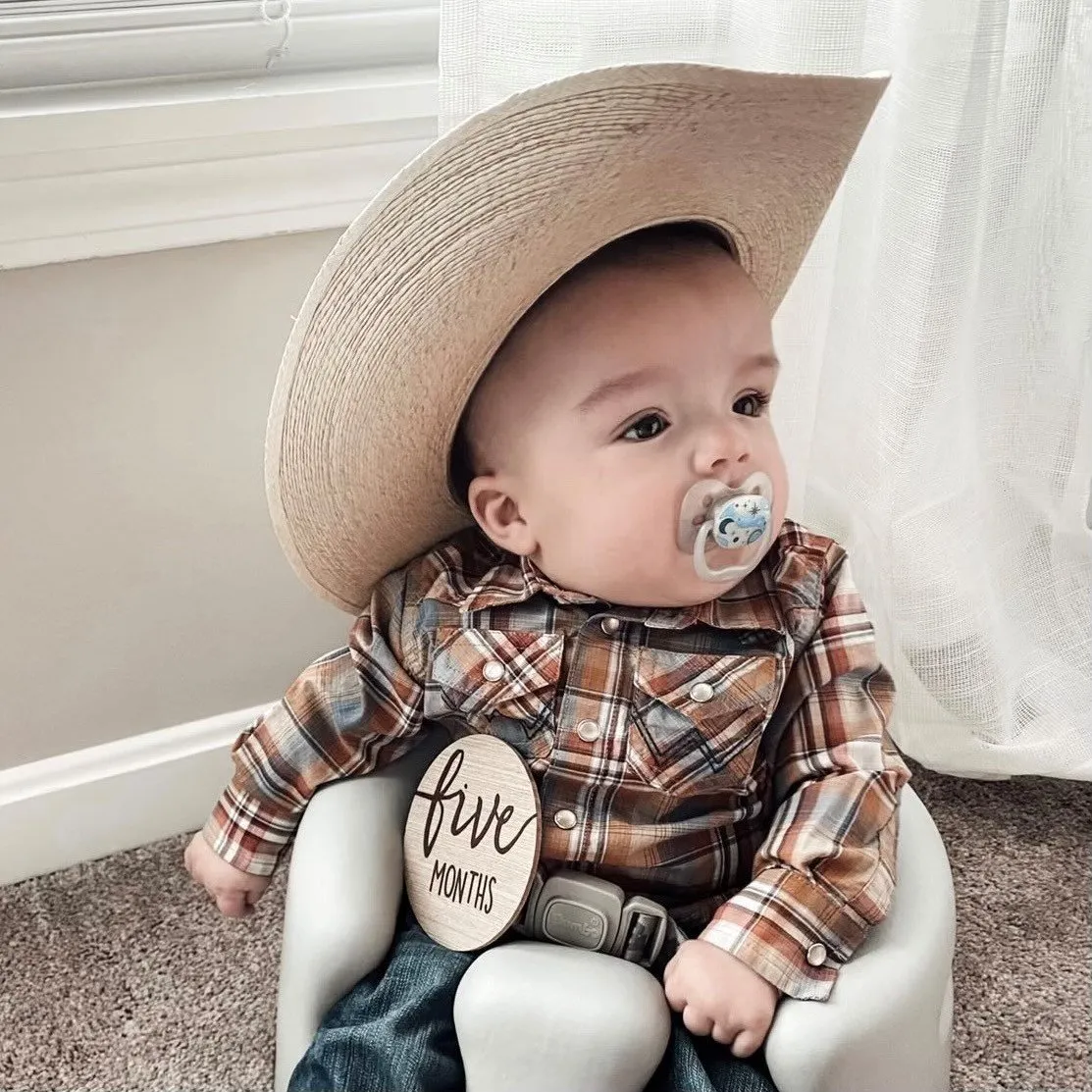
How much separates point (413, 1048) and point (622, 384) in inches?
17.0

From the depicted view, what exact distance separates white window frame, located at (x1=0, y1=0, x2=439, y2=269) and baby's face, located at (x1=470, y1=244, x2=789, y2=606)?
381 mm

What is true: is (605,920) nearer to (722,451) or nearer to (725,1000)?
(725,1000)

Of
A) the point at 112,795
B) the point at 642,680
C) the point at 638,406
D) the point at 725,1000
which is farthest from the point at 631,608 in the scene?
the point at 112,795

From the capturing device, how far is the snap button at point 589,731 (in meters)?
0.93

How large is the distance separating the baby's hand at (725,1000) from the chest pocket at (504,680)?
0.18 m

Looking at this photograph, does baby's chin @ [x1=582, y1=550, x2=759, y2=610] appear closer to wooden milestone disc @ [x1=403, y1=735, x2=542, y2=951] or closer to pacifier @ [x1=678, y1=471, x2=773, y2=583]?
pacifier @ [x1=678, y1=471, x2=773, y2=583]

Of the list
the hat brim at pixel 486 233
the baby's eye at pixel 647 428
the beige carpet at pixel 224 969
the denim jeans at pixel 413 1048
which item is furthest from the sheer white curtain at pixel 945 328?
the denim jeans at pixel 413 1048

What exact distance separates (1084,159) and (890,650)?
0.48m

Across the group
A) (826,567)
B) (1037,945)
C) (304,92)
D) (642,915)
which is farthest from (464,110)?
(1037,945)

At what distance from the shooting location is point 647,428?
0.86 metres

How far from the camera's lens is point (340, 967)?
0.88 m

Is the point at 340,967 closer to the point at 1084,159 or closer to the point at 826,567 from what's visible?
the point at 826,567

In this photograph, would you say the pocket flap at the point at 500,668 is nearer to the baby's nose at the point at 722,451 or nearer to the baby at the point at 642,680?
the baby at the point at 642,680

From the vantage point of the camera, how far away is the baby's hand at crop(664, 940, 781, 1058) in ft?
2.75
